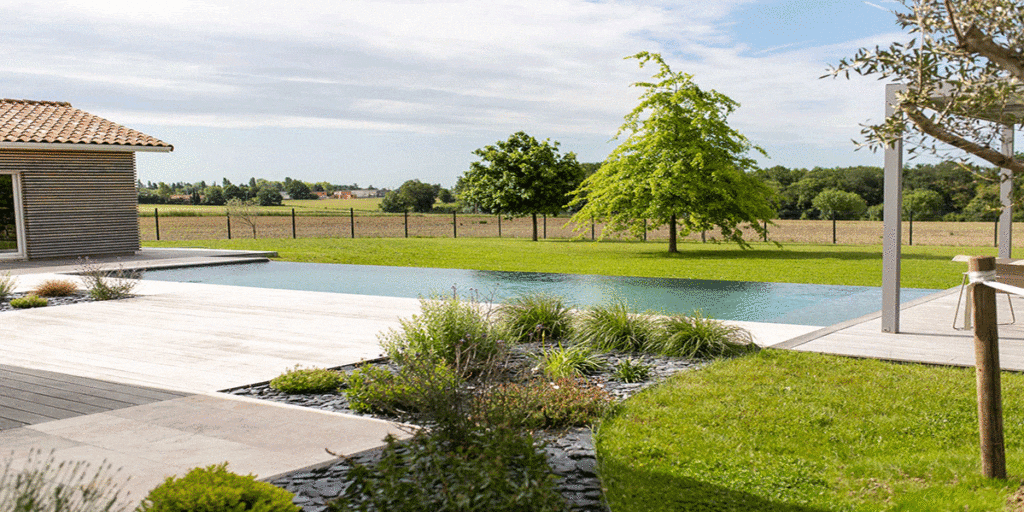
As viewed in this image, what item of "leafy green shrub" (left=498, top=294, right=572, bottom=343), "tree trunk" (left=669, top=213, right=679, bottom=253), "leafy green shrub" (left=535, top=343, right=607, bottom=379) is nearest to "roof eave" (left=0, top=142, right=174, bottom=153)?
"tree trunk" (left=669, top=213, right=679, bottom=253)

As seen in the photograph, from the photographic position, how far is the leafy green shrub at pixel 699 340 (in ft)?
20.0

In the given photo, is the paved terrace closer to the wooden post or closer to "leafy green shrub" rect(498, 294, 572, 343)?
"leafy green shrub" rect(498, 294, 572, 343)

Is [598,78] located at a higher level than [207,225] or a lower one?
higher

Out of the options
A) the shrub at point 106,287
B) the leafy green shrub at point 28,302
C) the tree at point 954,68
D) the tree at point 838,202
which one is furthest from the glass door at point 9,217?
the tree at point 838,202

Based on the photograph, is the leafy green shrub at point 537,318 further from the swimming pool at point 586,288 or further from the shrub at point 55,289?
the shrub at point 55,289

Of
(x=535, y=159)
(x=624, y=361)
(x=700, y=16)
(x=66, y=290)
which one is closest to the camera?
(x=624, y=361)

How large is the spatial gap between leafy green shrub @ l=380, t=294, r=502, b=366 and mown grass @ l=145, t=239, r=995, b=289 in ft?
27.5

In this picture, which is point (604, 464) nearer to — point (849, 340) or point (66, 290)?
point (849, 340)

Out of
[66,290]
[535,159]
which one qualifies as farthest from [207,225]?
[66,290]

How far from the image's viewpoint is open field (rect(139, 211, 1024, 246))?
2720 cm

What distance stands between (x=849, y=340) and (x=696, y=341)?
141 centimetres

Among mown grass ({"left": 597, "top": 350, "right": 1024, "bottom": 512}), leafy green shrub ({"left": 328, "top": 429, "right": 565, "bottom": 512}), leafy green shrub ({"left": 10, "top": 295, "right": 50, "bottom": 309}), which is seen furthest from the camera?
leafy green shrub ({"left": 10, "top": 295, "right": 50, "bottom": 309})

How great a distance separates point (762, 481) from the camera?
3379 mm

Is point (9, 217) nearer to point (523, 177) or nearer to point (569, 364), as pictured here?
point (569, 364)
